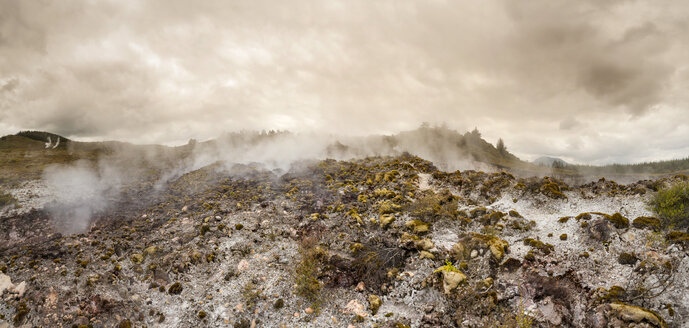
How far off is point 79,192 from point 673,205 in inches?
988

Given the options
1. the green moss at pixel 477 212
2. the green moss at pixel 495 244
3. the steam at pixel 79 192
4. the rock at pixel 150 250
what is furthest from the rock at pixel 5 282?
the green moss at pixel 477 212

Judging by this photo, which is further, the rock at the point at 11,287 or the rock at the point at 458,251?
the rock at the point at 458,251

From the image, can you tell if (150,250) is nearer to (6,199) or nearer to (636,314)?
(6,199)

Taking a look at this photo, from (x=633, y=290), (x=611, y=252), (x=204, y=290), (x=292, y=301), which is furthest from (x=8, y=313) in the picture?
(x=611, y=252)

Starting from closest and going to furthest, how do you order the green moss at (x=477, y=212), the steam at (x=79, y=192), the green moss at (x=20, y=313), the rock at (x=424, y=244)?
the green moss at (x=20, y=313), the rock at (x=424, y=244), the green moss at (x=477, y=212), the steam at (x=79, y=192)

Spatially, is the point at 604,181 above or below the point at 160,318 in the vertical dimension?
above

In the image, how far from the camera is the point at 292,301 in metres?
6.60

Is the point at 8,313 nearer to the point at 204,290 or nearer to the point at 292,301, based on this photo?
the point at 204,290

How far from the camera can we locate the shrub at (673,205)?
6.05 m

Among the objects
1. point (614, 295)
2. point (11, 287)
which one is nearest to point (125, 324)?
point (11, 287)

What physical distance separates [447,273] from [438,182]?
643 centimetres

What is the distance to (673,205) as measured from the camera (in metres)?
6.56

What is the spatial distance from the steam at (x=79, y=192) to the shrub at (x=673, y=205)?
1938cm

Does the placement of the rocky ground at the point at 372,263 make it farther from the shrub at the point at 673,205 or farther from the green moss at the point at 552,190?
the shrub at the point at 673,205
